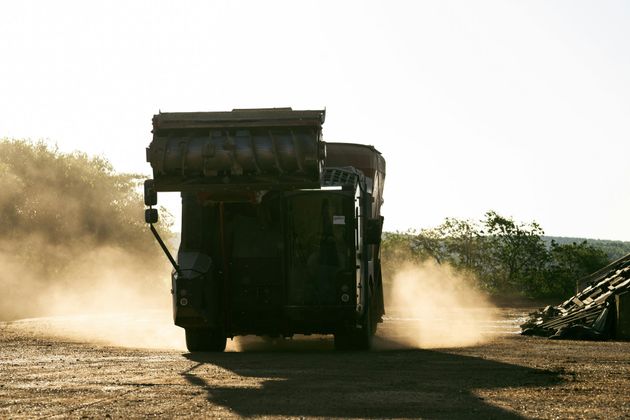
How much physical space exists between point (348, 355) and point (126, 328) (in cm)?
1239

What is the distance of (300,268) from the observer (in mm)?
20281

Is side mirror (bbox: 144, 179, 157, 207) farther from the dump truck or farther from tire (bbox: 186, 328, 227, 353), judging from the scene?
tire (bbox: 186, 328, 227, 353)

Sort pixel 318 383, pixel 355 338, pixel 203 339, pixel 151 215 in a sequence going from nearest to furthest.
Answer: pixel 318 383 < pixel 151 215 < pixel 203 339 < pixel 355 338

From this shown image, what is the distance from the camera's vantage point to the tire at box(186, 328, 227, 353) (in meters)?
20.9

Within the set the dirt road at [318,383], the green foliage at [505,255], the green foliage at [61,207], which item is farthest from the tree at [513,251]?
the dirt road at [318,383]

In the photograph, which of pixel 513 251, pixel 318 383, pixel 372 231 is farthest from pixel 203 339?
pixel 513 251

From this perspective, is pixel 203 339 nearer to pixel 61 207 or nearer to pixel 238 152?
pixel 238 152

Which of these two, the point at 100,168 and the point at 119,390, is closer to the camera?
the point at 119,390

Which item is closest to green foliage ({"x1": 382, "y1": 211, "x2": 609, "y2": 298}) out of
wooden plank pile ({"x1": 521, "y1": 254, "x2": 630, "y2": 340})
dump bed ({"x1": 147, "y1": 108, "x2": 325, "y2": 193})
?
wooden plank pile ({"x1": 521, "y1": 254, "x2": 630, "y2": 340})

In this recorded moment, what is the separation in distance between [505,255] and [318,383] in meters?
51.4

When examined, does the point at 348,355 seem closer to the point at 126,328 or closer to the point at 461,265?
the point at 126,328

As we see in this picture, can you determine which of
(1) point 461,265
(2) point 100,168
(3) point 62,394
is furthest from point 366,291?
(2) point 100,168

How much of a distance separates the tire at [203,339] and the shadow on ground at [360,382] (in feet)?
1.92

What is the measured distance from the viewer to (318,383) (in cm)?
1471
